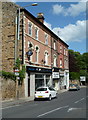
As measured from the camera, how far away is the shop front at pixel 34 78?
2439 cm

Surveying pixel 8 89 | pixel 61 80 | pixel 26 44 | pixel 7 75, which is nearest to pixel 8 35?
pixel 26 44

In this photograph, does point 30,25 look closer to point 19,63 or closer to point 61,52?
point 19,63

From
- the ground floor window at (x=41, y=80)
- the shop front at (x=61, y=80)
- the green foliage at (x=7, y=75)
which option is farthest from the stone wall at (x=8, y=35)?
the shop front at (x=61, y=80)

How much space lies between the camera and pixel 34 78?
26.7 m

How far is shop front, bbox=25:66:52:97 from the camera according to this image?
24.4m

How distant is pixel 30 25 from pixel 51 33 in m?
9.59

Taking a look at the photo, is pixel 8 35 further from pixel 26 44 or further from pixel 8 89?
pixel 8 89

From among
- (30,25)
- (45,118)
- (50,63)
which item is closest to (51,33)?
(50,63)

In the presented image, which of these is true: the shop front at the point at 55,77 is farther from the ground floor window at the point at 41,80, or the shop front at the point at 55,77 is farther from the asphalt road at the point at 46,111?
the asphalt road at the point at 46,111

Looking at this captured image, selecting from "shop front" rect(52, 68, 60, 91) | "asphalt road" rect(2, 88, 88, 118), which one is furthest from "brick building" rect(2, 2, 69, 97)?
"asphalt road" rect(2, 88, 88, 118)

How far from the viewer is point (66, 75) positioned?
155 ft

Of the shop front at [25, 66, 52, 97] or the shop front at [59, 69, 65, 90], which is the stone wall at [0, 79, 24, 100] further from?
the shop front at [59, 69, 65, 90]

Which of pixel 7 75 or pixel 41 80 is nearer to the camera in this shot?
pixel 7 75

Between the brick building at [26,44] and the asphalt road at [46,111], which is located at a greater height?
the brick building at [26,44]
